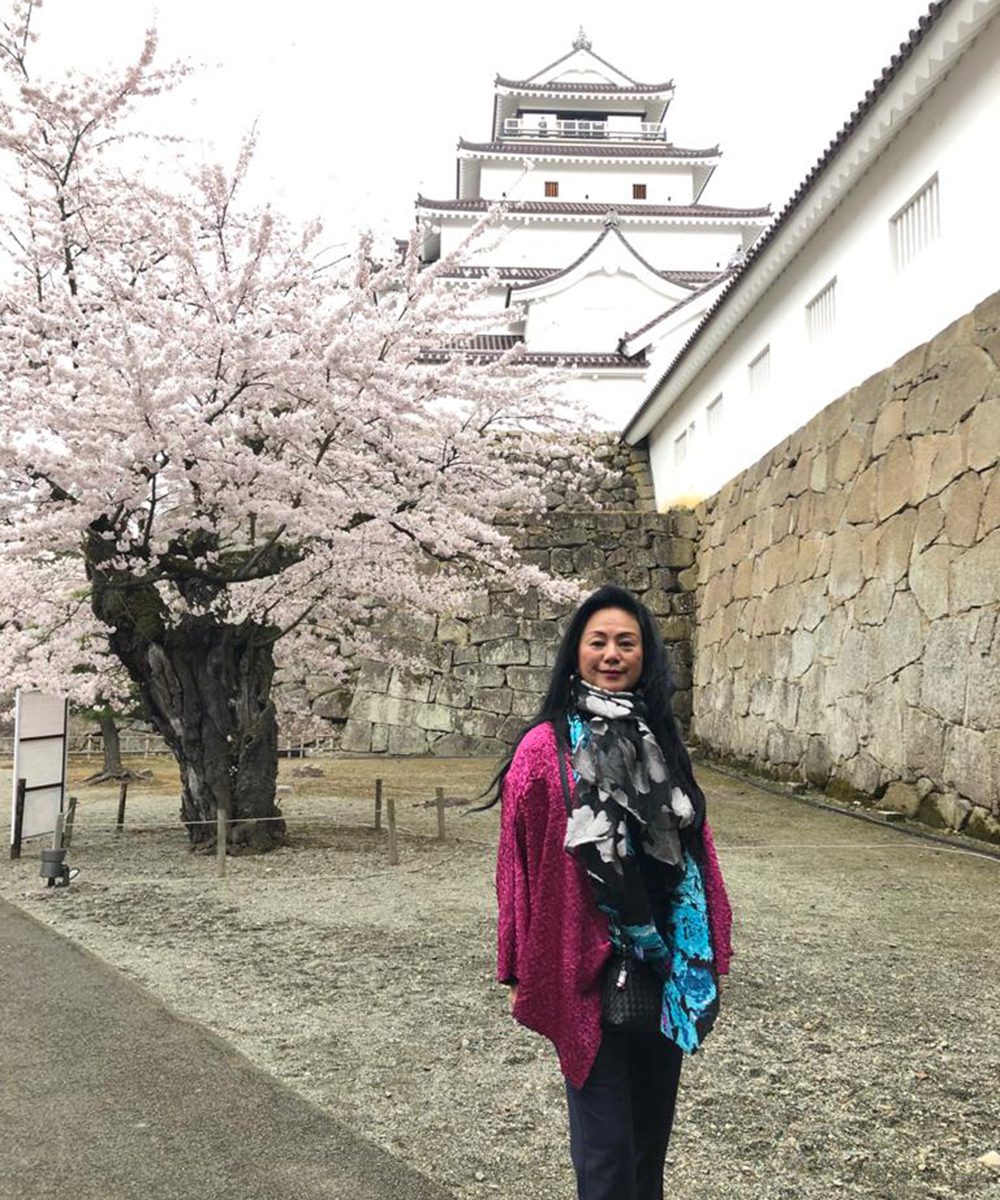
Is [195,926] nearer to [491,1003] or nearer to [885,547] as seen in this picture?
[491,1003]

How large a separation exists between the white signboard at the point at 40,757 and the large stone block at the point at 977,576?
6.33 m

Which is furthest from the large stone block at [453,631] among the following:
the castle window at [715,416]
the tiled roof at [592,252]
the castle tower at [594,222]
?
the tiled roof at [592,252]

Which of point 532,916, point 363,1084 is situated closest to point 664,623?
point 363,1084

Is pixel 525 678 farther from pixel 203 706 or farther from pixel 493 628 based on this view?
pixel 203 706

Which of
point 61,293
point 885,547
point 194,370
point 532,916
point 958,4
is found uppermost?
point 958,4

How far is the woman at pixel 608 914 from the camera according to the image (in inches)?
61.3

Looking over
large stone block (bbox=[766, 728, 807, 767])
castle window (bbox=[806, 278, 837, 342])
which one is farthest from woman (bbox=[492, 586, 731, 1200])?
castle window (bbox=[806, 278, 837, 342])

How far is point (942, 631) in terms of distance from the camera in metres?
6.67

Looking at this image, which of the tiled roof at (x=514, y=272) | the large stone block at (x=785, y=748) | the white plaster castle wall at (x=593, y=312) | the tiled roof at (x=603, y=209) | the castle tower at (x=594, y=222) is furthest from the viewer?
the tiled roof at (x=603, y=209)

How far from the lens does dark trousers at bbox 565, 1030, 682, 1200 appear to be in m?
1.53

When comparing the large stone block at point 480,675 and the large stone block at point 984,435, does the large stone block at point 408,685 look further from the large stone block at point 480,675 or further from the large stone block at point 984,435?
the large stone block at point 984,435

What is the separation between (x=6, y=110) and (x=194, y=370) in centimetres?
224

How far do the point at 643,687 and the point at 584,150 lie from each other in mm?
26682

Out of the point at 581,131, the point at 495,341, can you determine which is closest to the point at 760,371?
the point at 495,341
